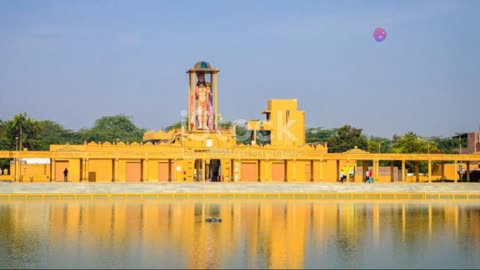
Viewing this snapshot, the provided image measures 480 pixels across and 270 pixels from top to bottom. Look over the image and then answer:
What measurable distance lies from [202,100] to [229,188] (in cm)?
1372

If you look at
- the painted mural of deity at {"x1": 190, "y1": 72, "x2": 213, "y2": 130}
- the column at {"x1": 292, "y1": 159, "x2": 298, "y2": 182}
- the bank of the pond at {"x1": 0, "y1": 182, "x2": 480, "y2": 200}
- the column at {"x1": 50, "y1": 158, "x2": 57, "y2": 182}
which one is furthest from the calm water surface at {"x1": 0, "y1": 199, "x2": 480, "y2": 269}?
the painted mural of deity at {"x1": 190, "y1": 72, "x2": 213, "y2": 130}

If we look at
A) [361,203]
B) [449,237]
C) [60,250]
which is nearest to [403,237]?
[449,237]

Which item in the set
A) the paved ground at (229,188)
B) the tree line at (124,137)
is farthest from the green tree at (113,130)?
the paved ground at (229,188)

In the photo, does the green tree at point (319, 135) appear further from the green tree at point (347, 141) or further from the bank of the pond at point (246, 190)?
the bank of the pond at point (246, 190)

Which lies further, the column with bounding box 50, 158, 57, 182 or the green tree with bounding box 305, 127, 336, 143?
the green tree with bounding box 305, 127, 336, 143

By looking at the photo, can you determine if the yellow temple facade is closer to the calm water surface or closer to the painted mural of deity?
the painted mural of deity

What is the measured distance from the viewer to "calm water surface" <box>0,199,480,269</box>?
22641 mm

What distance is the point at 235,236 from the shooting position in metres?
28.5

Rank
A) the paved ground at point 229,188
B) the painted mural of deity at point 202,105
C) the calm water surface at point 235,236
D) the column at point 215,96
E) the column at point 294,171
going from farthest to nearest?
the column at point 215,96
the painted mural of deity at point 202,105
the column at point 294,171
the paved ground at point 229,188
the calm water surface at point 235,236

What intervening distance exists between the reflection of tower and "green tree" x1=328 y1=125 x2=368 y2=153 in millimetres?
31195

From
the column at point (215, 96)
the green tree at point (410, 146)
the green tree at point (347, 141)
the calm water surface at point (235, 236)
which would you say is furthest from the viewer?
the green tree at point (347, 141)

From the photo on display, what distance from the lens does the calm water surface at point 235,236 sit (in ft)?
74.3

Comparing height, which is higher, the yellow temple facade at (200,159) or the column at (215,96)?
the column at (215,96)

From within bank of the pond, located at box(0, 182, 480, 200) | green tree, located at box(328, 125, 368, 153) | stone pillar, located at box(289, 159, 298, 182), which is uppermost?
green tree, located at box(328, 125, 368, 153)
